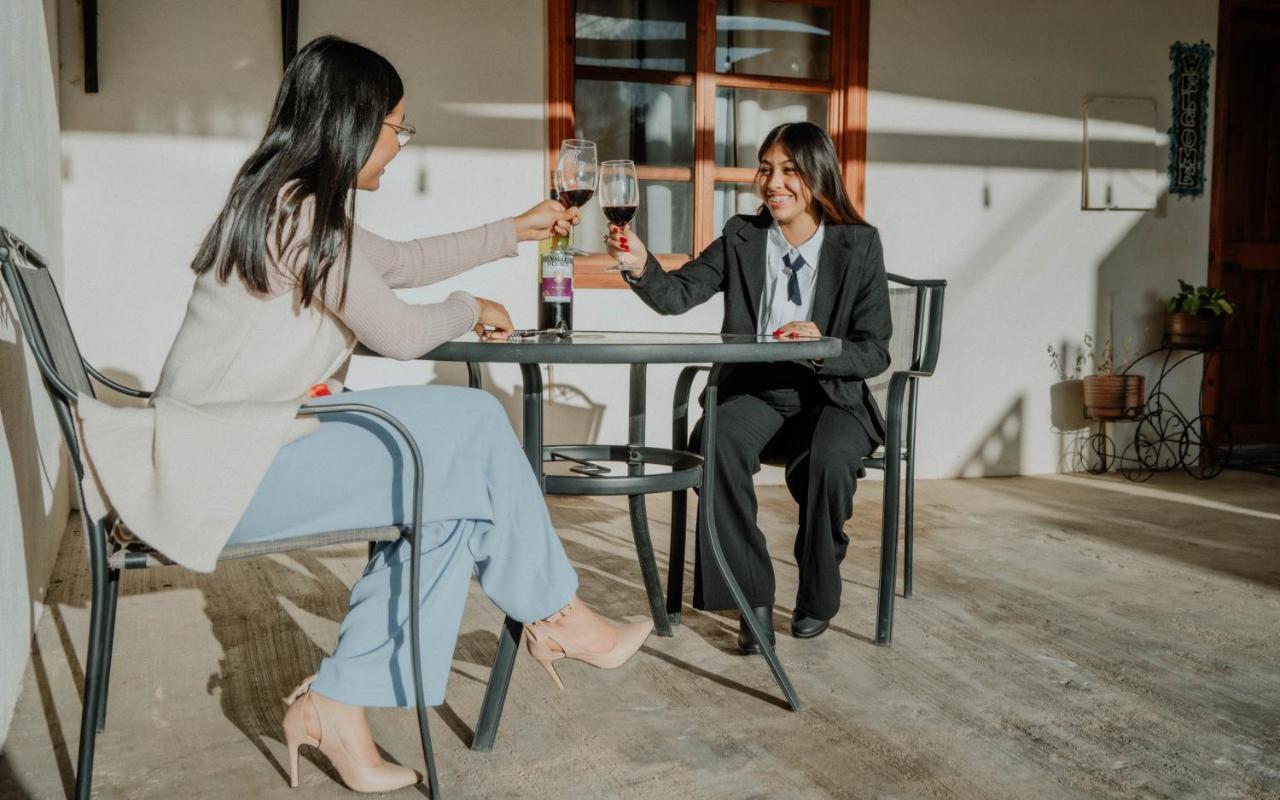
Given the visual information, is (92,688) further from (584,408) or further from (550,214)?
(584,408)

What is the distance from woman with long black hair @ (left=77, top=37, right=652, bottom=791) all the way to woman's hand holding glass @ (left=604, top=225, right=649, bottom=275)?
60cm

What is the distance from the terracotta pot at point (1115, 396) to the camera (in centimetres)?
511

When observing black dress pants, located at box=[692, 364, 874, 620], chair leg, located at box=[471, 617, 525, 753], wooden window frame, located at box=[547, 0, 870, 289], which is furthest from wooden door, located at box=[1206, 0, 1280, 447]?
chair leg, located at box=[471, 617, 525, 753]

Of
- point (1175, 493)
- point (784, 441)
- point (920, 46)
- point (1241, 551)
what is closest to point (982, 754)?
point (784, 441)


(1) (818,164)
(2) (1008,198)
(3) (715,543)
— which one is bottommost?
(3) (715,543)

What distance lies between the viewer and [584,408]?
4.78 meters

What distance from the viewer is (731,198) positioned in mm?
4930

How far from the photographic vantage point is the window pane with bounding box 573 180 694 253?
4812 mm

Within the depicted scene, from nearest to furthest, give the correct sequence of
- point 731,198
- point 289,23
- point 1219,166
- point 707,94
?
point 289,23, point 707,94, point 731,198, point 1219,166

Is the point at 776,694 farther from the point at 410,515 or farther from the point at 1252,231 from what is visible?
the point at 1252,231

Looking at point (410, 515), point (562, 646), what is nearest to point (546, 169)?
point (562, 646)

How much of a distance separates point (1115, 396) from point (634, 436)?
3.24 meters

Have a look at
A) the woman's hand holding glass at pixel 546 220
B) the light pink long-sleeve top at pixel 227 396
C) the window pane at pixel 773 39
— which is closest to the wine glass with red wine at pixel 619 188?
the woman's hand holding glass at pixel 546 220

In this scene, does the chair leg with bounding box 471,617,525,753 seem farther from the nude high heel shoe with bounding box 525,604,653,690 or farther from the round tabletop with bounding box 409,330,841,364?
the round tabletop with bounding box 409,330,841,364
